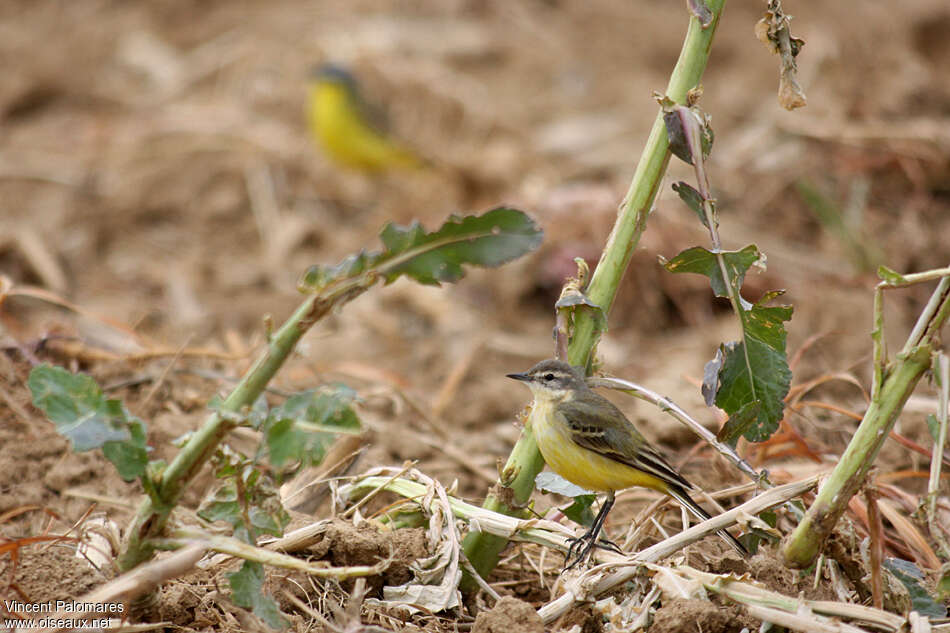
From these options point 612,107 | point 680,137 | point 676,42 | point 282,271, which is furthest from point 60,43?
point 680,137

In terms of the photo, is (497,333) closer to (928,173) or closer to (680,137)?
(928,173)

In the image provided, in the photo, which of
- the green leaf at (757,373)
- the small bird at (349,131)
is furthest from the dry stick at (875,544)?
the small bird at (349,131)

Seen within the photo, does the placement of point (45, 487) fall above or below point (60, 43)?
above

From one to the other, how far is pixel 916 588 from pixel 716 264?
106 cm

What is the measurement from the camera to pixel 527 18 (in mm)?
11312

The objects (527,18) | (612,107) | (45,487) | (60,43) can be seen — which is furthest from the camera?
(527,18)

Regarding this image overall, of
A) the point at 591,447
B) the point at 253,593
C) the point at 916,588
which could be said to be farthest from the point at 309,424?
the point at 916,588

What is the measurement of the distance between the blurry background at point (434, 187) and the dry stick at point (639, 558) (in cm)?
114

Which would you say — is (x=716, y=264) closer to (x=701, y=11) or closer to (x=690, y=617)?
(x=701, y=11)

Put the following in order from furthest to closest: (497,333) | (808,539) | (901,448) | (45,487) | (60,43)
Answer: (60,43)
(497,333)
(901,448)
(45,487)
(808,539)

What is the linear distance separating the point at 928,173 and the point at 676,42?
4.04m

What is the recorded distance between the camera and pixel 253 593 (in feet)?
7.69

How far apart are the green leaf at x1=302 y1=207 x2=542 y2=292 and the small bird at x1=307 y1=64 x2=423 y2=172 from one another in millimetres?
6857

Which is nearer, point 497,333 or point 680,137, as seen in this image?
point 680,137
